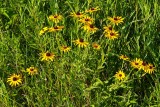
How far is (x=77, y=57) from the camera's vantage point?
6.81 feet

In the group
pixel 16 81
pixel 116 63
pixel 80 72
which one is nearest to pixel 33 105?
pixel 16 81

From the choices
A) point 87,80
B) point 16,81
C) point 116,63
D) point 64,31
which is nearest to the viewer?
point 16,81

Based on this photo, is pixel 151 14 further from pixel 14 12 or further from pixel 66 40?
pixel 14 12

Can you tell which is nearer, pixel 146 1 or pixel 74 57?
pixel 74 57

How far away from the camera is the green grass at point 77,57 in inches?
81.9

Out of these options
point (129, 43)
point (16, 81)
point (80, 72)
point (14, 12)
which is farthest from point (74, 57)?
point (14, 12)

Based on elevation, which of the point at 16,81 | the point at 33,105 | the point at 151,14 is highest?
the point at 151,14

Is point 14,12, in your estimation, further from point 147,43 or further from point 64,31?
point 147,43

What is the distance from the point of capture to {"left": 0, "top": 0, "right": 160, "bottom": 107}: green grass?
2.08 meters

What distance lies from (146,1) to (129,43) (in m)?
0.44

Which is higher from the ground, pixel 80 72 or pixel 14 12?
pixel 14 12

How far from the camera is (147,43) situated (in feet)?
7.95

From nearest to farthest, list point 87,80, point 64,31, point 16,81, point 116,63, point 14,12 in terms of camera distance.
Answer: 1. point 16,81
2. point 87,80
3. point 116,63
4. point 64,31
5. point 14,12

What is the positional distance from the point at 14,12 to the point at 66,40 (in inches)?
18.9
